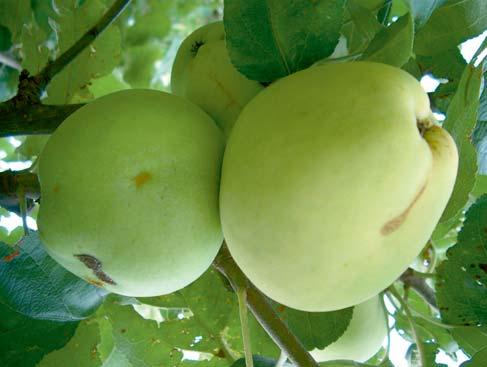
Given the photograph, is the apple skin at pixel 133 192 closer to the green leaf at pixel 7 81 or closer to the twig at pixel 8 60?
the twig at pixel 8 60

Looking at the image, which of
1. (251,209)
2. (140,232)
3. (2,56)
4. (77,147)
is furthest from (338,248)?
(2,56)

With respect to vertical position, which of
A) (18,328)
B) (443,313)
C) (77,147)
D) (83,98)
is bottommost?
(443,313)

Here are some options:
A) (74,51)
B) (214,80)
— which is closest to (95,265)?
(214,80)

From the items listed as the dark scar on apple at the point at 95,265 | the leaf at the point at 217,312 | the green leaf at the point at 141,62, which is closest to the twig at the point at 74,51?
the dark scar on apple at the point at 95,265

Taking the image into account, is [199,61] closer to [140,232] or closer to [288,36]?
[288,36]

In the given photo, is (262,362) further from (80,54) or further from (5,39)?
(5,39)
